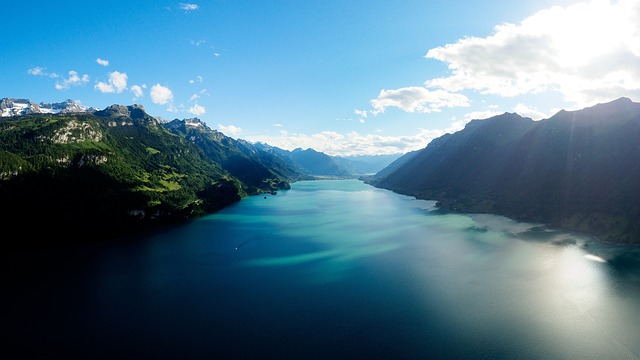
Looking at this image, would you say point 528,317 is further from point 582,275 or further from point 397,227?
point 397,227

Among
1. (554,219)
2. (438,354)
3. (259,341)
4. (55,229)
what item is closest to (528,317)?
(438,354)

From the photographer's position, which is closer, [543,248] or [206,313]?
[206,313]

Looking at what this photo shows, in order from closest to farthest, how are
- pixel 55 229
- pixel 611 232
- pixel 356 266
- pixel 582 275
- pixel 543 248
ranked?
pixel 582 275 → pixel 356 266 → pixel 543 248 → pixel 611 232 → pixel 55 229

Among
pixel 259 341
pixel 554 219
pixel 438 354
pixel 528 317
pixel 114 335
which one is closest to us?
pixel 438 354

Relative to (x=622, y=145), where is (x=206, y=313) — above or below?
below

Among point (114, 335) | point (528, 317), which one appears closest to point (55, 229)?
point (114, 335)

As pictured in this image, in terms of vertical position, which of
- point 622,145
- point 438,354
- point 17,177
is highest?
point 622,145

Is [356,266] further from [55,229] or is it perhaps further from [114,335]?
[55,229]
